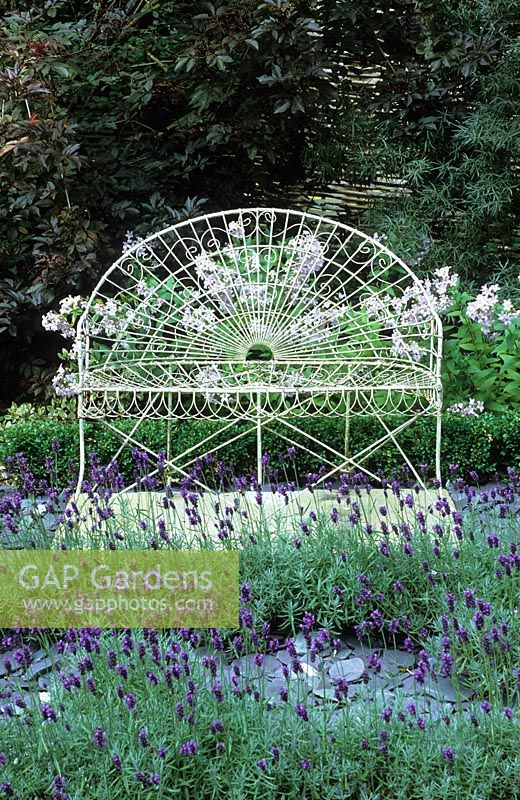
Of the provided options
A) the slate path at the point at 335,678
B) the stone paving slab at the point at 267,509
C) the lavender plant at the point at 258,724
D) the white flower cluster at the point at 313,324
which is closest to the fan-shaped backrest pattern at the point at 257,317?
the white flower cluster at the point at 313,324

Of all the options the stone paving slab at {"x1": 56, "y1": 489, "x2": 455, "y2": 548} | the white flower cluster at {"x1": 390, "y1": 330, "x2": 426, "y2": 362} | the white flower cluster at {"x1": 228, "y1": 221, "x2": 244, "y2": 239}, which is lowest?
the stone paving slab at {"x1": 56, "y1": 489, "x2": 455, "y2": 548}

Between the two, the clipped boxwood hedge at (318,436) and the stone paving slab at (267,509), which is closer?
the stone paving slab at (267,509)

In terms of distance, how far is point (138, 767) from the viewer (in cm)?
194

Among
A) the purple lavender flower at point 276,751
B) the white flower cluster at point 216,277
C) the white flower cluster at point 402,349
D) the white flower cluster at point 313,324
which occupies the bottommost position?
the purple lavender flower at point 276,751

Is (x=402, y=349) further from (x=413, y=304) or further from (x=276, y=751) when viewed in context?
(x=276, y=751)

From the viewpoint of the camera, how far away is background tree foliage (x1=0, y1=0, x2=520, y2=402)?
17.3 feet

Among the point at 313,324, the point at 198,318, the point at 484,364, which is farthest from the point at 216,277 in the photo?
the point at 484,364

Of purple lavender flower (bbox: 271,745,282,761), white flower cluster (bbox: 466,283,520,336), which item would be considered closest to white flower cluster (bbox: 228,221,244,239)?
white flower cluster (bbox: 466,283,520,336)

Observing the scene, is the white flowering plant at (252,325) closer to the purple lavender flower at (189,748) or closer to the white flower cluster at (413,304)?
the white flower cluster at (413,304)

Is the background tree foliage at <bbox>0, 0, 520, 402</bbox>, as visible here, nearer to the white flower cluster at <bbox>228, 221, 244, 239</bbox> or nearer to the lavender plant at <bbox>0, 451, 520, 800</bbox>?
the white flower cluster at <bbox>228, 221, 244, 239</bbox>

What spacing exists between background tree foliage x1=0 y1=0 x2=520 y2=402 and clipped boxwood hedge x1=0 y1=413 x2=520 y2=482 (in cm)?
95

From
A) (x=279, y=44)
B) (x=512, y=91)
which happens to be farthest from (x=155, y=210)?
(x=512, y=91)

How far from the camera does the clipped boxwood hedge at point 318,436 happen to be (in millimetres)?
4402

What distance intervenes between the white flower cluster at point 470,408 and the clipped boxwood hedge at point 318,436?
2.4 inches
